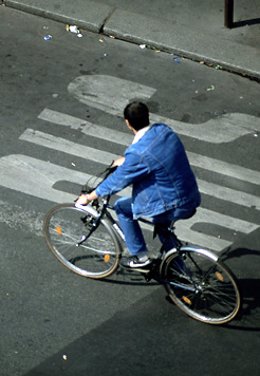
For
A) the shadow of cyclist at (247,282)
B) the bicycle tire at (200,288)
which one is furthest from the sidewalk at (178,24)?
the bicycle tire at (200,288)

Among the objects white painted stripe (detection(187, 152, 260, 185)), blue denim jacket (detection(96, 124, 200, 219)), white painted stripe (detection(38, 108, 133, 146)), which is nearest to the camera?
blue denim jacket (detection(96, 124, 200, 219))

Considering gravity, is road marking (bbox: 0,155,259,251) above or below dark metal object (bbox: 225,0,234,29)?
below

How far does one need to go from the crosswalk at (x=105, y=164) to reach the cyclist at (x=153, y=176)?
1385 mm

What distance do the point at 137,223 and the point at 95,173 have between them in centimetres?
174

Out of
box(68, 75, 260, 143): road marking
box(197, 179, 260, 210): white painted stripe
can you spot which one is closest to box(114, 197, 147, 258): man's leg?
box(197, 179, 260, 210): white painted stripe

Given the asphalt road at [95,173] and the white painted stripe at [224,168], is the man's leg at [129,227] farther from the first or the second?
the white painted stripe at [224,168]

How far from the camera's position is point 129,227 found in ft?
23.2

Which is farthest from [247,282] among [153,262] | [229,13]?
[229,13]

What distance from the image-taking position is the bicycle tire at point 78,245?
25.2ft

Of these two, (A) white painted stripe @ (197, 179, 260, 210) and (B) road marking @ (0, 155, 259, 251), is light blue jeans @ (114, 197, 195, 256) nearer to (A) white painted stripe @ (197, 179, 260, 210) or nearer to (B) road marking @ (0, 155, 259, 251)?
(B) road marking @ (0, 155, 259, 251)

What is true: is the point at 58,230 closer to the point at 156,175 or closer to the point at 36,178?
the point at 36,178

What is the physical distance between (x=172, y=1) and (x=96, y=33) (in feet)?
3.82

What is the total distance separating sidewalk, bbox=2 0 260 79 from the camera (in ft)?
34.0

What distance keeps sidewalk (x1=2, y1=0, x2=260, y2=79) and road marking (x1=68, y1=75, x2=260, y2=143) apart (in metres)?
0.85
